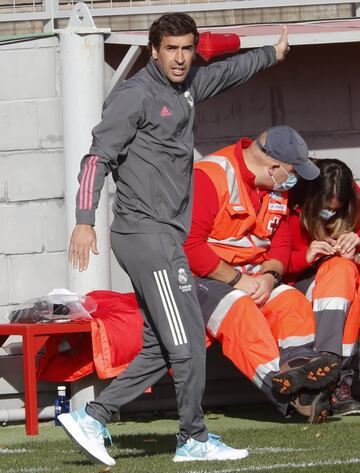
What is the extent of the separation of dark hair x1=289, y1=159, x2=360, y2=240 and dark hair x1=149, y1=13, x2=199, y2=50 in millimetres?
2045

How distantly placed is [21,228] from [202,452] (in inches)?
107

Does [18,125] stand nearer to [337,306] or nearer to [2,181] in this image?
[2,181]

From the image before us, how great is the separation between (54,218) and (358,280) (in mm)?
1884

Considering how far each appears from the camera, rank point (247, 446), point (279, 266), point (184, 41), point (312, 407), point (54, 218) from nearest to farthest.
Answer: point (184, 41) < point (247, 446) < point (312, 407) < point (279, 266) < point (54, 218)

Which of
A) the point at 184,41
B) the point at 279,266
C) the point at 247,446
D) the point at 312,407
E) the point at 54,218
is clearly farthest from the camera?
the point at 54,218

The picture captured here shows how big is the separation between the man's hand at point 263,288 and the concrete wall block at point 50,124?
1545mm

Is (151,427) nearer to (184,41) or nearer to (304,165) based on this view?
(304,165)

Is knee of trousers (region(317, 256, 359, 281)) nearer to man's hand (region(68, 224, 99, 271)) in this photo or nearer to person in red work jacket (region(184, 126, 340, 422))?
person in red work jacket (region(184, 126, 340, 422))

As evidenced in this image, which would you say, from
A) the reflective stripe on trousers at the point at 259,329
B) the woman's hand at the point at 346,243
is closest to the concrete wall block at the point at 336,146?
the woman's hand at the point at 346,243

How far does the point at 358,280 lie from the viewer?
7.99m

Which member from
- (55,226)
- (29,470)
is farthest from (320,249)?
(29,470)

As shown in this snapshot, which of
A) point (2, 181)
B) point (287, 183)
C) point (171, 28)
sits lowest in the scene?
point (287, 183)

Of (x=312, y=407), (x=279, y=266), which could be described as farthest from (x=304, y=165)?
(x=312, y=407)

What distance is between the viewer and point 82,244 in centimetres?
579
